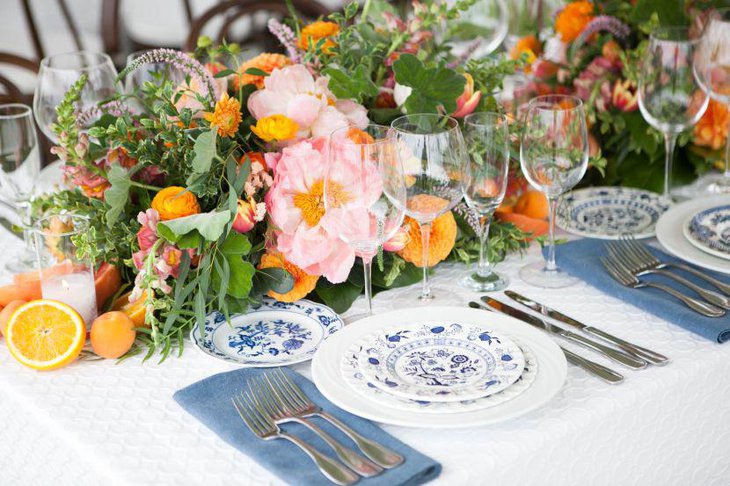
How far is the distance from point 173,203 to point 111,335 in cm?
17

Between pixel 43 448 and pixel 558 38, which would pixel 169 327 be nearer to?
pixel 43 448

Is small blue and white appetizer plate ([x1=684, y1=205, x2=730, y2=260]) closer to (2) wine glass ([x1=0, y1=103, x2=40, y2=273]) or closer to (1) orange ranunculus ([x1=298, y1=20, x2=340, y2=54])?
(1) orange ranunculus ([x1=298, y1=20, x2=340, y2=54])

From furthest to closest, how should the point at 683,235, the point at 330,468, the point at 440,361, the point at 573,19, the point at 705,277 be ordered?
the point at 573,19, the point at 683,235, the point at 705,277, the point at 440,361, the point at 330,468

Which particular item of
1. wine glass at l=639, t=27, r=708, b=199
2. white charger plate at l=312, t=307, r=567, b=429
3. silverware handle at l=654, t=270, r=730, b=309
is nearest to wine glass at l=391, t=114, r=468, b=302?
white charger plate at l=312, t=307, r=567, b=429

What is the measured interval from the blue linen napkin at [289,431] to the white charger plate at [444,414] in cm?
2

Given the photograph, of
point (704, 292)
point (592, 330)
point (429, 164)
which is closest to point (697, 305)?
point (704, 292)

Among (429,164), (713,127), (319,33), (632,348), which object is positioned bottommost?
(632,348)

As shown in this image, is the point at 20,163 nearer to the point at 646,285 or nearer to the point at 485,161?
the point at 485,161

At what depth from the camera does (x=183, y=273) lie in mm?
1108

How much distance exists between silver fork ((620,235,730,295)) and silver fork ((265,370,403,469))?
21.9 inches

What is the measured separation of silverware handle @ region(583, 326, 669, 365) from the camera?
40.4 inches

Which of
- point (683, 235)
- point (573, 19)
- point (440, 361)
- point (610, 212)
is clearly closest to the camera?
point (440, 361)

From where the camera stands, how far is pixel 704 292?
1158 millimetres

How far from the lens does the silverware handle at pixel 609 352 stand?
101 centimetres
